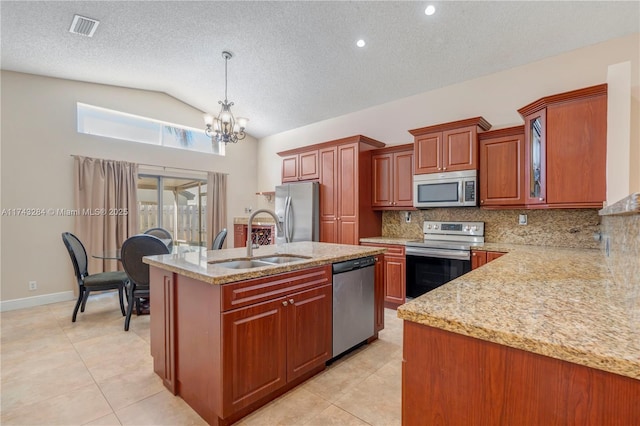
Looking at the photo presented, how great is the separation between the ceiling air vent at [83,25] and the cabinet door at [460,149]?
409 centimetres

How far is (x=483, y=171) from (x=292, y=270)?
2688 millimetres

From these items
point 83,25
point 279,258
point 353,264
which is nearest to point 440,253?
point 353,264

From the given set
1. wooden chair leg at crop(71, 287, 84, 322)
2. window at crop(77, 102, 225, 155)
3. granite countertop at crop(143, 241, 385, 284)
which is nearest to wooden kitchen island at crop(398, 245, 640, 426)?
granite countertop at crop(143, 241, 385, 284)

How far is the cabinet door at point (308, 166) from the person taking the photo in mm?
4758

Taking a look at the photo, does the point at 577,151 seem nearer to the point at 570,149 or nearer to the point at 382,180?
the point at 570,149

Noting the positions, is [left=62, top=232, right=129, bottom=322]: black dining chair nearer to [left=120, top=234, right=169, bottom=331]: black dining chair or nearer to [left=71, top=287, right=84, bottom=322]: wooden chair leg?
[left=71, top=287, right=84, bottom=322]: wooden chair leg

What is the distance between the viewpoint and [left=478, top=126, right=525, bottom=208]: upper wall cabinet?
3229mm

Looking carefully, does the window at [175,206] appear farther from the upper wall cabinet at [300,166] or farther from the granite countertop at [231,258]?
the granite countertop at [231,258]

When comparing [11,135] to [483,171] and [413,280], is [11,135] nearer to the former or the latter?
[413,280]

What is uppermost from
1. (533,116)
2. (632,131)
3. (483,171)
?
(533,116)

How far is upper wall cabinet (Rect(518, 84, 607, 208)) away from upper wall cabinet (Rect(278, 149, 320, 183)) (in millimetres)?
2833

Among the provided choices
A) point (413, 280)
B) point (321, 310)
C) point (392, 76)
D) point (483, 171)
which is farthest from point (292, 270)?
point (392, 76)

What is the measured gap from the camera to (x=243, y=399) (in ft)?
5.77

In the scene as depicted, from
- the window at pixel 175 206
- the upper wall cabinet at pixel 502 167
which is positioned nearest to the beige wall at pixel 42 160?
the window at pixel 175 206
